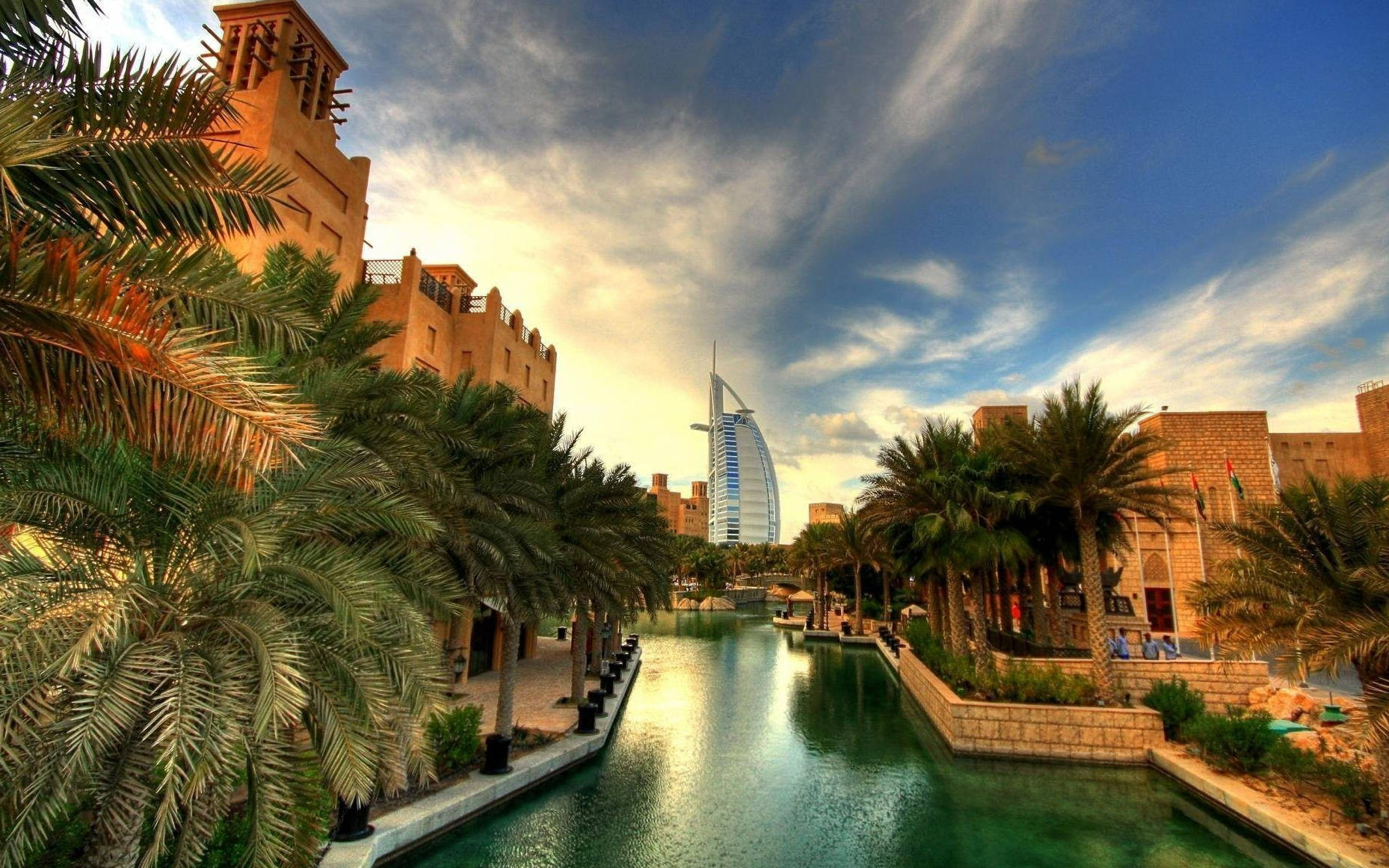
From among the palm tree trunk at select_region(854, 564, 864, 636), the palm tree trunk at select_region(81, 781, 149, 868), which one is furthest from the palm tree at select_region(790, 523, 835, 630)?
the palm tree trunk at select_region(81, 781, 149, 868)

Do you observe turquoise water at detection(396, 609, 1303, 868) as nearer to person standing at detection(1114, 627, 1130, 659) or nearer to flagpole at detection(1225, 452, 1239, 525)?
person standing at detection(1114, 627, 1130, 659)

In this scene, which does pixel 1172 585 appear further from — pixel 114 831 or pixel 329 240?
pixel 329 240

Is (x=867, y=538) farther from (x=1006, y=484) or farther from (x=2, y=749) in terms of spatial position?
(x=2, y=749)

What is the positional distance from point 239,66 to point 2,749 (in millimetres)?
18080

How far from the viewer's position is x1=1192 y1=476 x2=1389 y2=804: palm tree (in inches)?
364

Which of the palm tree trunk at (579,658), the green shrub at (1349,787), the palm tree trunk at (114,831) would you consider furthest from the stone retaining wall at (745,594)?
the palm tree trunk at (114,831)

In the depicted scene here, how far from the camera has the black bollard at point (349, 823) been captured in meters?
9.03

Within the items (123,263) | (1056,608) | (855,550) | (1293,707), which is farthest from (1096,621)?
(855,550)

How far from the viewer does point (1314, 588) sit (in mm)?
10359

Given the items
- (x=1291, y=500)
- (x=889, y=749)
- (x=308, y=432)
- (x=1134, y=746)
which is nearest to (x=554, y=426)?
(x=889, y=749)

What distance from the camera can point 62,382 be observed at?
3.14m

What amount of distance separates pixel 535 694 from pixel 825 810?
11.0 meters

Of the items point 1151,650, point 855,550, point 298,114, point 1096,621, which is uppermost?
point 298,114

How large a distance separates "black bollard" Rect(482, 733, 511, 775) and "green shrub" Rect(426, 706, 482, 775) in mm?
309
